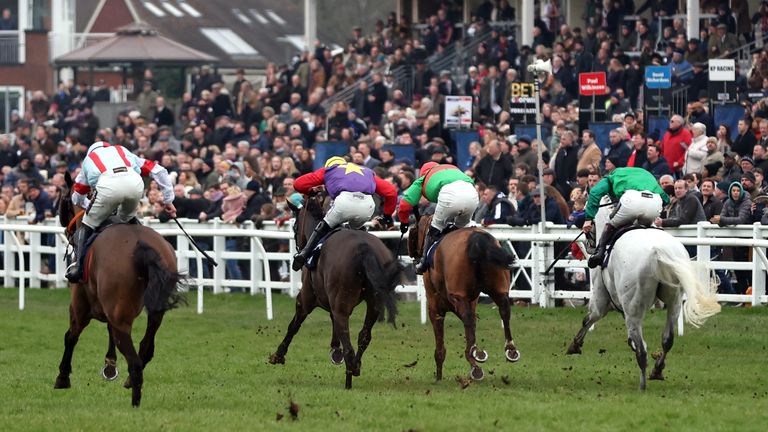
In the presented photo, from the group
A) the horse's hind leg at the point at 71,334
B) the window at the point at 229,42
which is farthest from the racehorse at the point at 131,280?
the window at the point at 229,42

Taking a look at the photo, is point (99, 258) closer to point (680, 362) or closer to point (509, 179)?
point (680, 362)

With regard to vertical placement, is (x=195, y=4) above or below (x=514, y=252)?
above

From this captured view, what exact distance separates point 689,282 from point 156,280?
3.74 m

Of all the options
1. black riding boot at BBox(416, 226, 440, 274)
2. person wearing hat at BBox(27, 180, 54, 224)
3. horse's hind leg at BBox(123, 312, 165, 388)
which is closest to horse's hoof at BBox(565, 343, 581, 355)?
black riding boot at BBox(416, 226, 440, 274)

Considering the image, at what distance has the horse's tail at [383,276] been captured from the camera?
1219 centimetres

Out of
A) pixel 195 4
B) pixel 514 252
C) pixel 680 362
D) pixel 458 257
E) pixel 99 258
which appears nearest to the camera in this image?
pixel 99 258

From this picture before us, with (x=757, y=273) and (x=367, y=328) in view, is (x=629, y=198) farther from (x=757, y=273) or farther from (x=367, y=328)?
(x=757, y=273)

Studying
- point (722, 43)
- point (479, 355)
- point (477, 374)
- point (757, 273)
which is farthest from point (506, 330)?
point (722, 43)

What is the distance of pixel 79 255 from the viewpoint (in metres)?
11.9

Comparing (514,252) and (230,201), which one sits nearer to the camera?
(514,252)

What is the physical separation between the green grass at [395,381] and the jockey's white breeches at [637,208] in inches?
48.2

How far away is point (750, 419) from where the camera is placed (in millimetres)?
A: 10219

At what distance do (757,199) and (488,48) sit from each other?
11.6 metres

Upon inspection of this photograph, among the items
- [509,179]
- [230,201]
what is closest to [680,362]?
[509,179]
